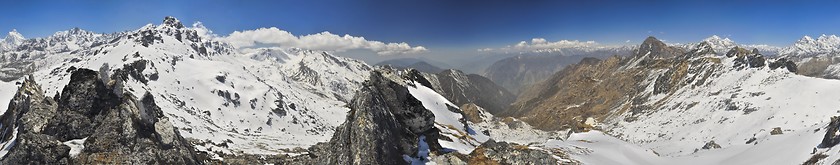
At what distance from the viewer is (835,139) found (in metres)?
51.0

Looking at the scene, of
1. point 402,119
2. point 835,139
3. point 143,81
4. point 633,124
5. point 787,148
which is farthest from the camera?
point 143,81

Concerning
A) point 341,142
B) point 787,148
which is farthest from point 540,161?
point 787,148

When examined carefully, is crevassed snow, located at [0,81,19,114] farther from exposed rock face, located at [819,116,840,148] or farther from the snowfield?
exposed rock face, located at [819,116,840,148]

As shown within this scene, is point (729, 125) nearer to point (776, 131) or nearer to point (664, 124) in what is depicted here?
point (776, 131)

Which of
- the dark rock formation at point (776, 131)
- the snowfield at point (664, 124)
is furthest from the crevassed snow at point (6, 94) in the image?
the dark rock formation at point (776, 131)

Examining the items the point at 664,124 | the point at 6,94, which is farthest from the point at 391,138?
the point at 664,124

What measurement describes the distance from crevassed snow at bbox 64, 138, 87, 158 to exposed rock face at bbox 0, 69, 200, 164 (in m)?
→ 0.20

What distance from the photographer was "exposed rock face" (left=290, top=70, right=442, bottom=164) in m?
27.2

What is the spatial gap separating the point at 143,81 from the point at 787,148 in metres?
184

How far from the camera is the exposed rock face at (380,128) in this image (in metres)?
27.2

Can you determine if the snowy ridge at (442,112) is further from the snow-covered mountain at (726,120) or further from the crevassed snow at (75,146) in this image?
the crevassed snow at (75,146)

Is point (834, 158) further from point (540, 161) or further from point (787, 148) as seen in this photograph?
point (540, 161)

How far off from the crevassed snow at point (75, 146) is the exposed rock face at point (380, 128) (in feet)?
62.1

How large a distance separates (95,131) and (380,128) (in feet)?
80.5
